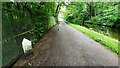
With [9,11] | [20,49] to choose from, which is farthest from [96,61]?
[9,11]

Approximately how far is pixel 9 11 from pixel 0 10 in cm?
98

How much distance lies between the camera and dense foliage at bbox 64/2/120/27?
31.7 metres

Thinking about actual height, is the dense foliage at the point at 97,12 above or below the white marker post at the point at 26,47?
below

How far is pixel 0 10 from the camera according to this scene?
229 inches

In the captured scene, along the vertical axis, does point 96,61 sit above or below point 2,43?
below

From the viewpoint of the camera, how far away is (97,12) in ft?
150

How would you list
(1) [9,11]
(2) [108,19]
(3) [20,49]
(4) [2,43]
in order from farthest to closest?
(2) [108,19] → (3) [20,49] → (1) [9,11] → (4) [2,43]

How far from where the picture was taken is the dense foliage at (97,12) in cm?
3170

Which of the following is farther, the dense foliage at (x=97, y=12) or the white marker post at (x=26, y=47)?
the dense foliage at (x=97, y=12)

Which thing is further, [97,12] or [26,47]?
[97,12]

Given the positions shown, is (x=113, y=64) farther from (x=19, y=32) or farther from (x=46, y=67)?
(x=19, y=32)

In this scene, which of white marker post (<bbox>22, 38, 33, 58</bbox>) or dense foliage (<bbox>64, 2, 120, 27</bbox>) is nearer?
white marker post (<bbox>22, 38, 33, 58</bbox>)

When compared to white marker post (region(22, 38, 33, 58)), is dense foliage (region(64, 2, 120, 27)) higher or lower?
lower

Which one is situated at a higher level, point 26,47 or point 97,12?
point 26,47
